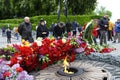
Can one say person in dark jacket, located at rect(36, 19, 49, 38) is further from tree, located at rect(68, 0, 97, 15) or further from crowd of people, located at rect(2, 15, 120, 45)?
tree, located at rect(68, 0, 97, 15)

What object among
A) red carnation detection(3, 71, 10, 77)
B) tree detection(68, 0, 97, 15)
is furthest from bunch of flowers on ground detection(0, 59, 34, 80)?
tree detection(68, 0, 97, 15)

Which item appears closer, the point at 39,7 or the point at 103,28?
the point at 103,28

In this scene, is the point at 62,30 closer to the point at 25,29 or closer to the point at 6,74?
the point at 25,29

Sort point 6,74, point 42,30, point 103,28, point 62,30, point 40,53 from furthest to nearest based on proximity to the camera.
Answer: point 62,30 → point 103,28 → point 42,30 → point 40,53 → point 6,74

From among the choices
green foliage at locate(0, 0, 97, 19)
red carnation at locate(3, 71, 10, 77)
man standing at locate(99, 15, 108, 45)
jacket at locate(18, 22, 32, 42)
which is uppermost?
red carnation at locate(3, 71, 10, 77)

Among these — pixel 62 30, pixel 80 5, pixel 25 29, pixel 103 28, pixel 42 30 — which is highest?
pixel 25 29

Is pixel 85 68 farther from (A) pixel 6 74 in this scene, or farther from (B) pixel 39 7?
(B) pixel 39 7

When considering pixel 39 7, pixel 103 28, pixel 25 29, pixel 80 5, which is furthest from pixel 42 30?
pixel 80 5

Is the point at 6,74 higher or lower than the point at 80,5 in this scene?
higher

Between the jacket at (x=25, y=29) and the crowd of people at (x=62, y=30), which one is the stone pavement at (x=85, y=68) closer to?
the crowd of people at (x=62, y=30)

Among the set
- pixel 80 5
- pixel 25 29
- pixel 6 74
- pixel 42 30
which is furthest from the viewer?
pixel 80 5

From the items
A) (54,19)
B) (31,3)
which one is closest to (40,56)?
(54,19)

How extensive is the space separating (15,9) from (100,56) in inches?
1868

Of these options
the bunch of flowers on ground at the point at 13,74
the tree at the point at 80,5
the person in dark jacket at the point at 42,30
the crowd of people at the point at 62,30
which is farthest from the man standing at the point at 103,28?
the tree at the point at 80,5
